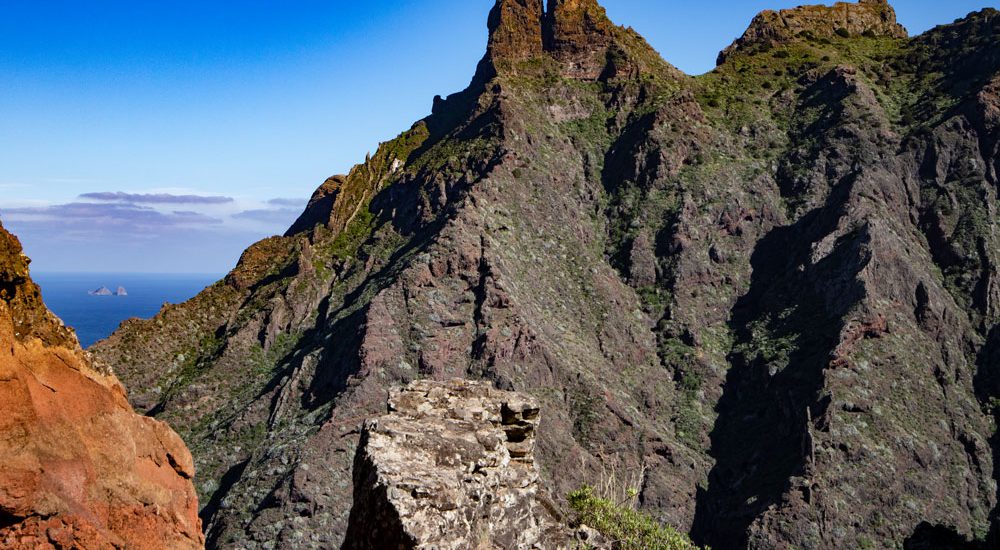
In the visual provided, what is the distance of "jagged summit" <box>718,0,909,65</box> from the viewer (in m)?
149

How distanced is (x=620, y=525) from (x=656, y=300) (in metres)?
70.5

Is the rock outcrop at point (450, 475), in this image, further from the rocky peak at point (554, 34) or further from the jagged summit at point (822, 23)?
the jagged summit at point (822, 23)

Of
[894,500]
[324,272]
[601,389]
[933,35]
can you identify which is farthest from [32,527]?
[933,35]

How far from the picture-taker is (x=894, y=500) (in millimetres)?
71000

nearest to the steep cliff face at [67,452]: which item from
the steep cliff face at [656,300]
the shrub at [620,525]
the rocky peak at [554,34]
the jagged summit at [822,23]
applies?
the shrub at [620,525]

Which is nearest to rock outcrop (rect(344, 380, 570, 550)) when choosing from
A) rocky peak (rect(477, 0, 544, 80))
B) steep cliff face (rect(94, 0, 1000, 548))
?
steep cliff face (rect(94, 0, 1000, 548))

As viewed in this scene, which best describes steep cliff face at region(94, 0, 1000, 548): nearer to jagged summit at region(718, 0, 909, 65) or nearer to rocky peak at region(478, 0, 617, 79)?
rocky peak at region(478, 0, 617, 79)

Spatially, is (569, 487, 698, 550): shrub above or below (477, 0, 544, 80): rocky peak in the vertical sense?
below

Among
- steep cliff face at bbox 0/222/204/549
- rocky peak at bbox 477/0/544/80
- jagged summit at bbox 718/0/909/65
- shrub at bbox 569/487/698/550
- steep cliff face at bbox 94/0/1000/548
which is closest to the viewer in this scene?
steep cliff face at bbox 0/222/204/549

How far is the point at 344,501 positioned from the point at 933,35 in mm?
129875

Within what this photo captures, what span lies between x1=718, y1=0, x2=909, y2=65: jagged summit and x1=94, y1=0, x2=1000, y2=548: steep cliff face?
17.7 m

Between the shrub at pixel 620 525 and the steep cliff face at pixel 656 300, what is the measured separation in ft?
115

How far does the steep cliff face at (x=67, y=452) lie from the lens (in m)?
17.4

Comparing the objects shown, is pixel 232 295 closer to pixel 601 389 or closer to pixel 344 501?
pixel 344 501
